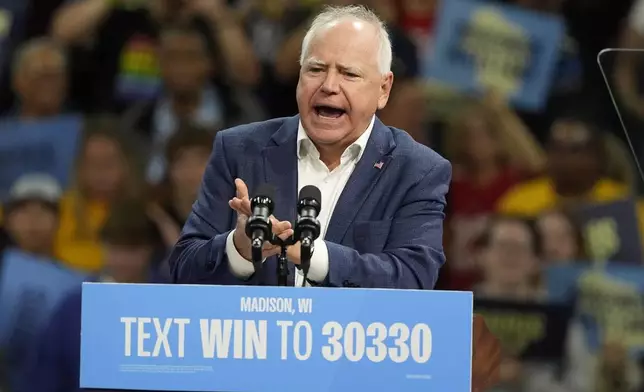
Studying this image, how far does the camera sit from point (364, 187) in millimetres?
3146

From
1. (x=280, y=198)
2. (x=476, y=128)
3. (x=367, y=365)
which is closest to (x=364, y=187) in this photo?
(x=280, y=198)

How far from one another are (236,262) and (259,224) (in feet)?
1.01

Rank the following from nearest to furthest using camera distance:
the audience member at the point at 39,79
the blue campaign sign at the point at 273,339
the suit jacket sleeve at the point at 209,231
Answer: the blue campaign sign at the point at 273,339
the suit jacket sleeve at the point at 209,231
the audience member at the point at 39,79

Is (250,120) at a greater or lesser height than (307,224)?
greater

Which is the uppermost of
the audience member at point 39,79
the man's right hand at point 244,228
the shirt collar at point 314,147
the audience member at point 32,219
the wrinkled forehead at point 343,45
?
the audience member at point 39,79

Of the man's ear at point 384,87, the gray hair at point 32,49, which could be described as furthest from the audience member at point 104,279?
the man's ear at point 384,87

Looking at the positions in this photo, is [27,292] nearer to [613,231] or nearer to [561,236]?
[561,236]

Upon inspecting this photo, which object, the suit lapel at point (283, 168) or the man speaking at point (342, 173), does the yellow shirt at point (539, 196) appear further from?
the suit lapel at point (283, 168)

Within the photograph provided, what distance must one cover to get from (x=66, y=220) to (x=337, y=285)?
3393mm

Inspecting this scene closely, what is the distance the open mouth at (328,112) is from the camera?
3150 mm

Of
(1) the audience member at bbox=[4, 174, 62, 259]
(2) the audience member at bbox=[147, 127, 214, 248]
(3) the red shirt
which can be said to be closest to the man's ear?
(2) the audience member at bbox=[147, 127, 214, 248]

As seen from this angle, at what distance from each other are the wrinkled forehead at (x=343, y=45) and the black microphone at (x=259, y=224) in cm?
56

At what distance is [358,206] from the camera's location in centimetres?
312

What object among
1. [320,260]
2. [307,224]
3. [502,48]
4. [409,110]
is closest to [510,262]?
[409,110]
